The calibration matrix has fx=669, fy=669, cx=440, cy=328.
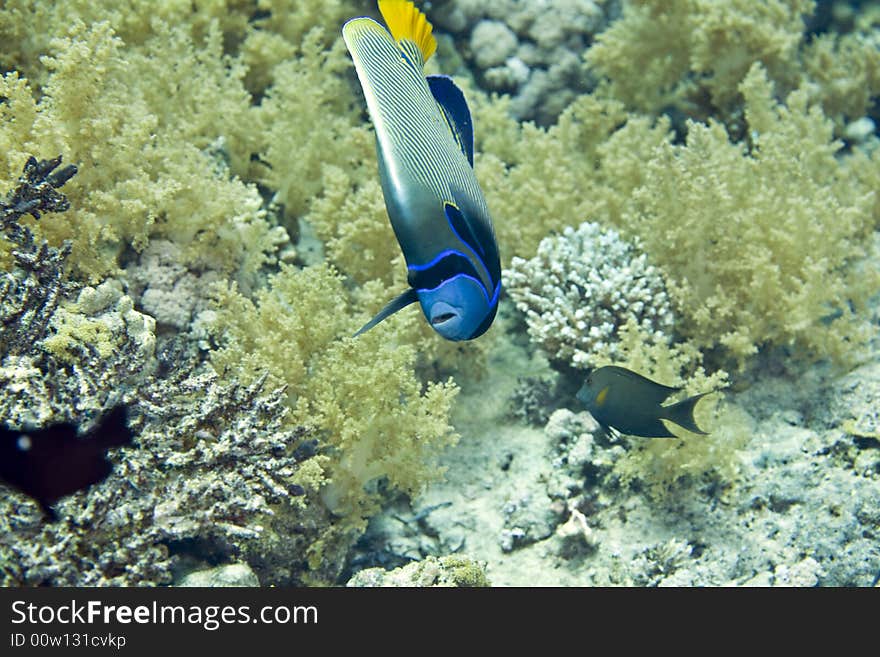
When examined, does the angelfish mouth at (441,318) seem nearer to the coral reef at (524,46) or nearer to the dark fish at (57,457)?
the dark fish at (57,457)

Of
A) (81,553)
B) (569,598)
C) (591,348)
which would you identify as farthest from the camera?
(591,348)

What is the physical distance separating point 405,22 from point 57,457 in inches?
87.4

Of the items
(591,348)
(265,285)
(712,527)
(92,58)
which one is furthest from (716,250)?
(92,58)

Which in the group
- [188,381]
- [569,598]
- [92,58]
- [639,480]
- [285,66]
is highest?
[92,58]

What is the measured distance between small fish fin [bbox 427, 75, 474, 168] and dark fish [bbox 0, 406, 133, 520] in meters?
1.98

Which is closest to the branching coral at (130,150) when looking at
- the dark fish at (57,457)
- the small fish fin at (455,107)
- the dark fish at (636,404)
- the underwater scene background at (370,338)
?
the underwater scene background at (370,338)

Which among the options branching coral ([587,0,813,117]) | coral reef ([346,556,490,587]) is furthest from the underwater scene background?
branching coral ([587,0,813,117])

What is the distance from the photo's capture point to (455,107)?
1.77 meters

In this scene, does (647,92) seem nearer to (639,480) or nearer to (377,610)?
(639,480)

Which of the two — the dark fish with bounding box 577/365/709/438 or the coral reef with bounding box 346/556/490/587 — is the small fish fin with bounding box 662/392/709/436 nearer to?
the dark fish with bounding box 577/365/709/438

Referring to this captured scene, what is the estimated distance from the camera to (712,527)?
3717 millimetres

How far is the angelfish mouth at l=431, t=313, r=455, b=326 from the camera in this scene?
1491 millimetres

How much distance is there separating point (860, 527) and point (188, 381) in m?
3.48

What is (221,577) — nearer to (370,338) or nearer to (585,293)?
(370,338)
